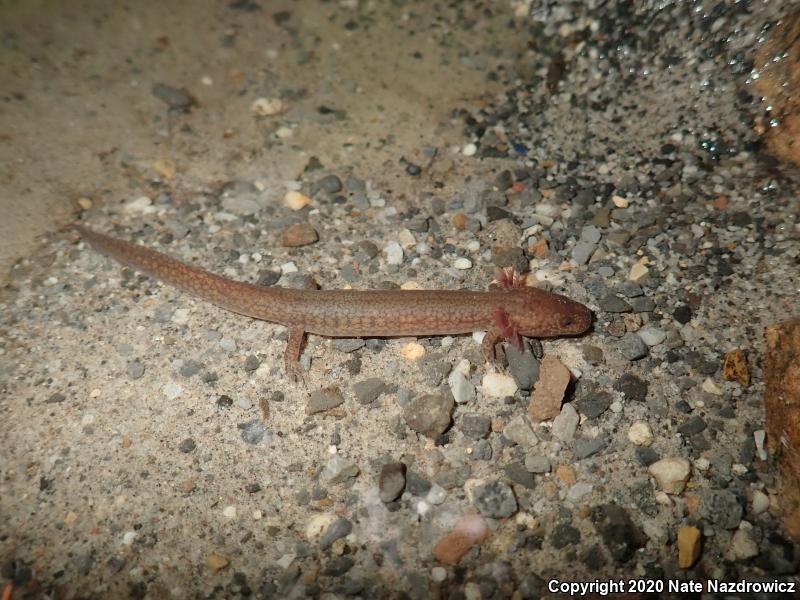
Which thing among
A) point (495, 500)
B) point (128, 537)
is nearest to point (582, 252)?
point (495, 500)

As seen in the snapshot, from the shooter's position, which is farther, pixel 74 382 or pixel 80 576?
pixel 74 382

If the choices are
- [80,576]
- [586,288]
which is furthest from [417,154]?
[80,576]

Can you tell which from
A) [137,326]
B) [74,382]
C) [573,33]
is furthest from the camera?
[573,33]

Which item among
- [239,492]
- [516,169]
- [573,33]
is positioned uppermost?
[573,33]

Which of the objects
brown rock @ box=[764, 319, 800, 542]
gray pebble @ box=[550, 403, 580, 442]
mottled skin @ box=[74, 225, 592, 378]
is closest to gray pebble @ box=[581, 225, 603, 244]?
mottled skin @ box=[74, 225, 592, 378]

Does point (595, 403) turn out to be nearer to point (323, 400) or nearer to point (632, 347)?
point (632, 347)

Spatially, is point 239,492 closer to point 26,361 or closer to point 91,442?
point 91,442
